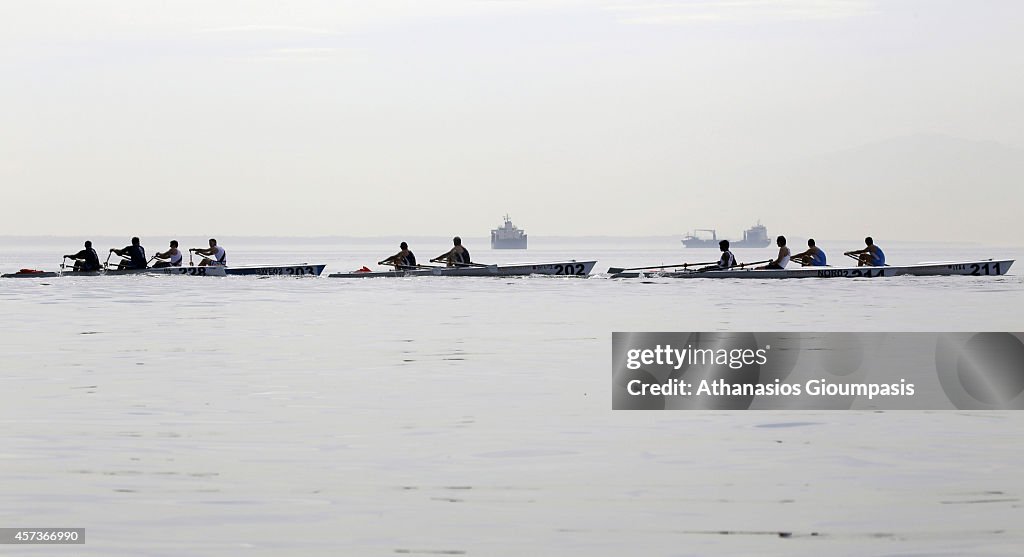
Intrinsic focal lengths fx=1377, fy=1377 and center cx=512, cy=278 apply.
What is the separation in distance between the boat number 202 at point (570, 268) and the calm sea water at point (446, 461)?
110 ft

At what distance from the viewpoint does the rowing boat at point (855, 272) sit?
54188 millimetres

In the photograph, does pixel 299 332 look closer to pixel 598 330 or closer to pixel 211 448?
pixel 598 330

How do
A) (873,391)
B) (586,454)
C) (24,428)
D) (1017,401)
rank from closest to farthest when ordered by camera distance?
(586,454)
(24,428)
(1017,401)
(873,391)

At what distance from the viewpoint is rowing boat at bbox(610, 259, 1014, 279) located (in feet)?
178

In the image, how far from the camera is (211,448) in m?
13.4

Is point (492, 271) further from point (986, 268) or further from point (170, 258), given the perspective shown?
point (986, 268)

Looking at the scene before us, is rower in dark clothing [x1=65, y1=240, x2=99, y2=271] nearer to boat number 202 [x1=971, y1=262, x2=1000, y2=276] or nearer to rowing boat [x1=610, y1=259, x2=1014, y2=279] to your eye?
rowing boat [x1=610, y1=259, x2=1014, y2=279]

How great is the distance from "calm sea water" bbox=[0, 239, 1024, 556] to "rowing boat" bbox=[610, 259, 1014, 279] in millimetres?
28920

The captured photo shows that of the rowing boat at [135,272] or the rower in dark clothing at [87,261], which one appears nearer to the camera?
the rowing boat at [135,272]

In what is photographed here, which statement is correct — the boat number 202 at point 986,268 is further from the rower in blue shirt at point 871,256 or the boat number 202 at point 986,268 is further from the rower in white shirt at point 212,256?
the rower in white shirt at point 212,256

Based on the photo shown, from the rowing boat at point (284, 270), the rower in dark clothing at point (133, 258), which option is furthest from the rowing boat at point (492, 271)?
the rower in dark clothing at point (133, 258)

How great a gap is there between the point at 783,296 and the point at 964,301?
588cm

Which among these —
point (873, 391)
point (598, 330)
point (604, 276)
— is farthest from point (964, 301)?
point (873, 391)

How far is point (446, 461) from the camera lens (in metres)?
12.7
